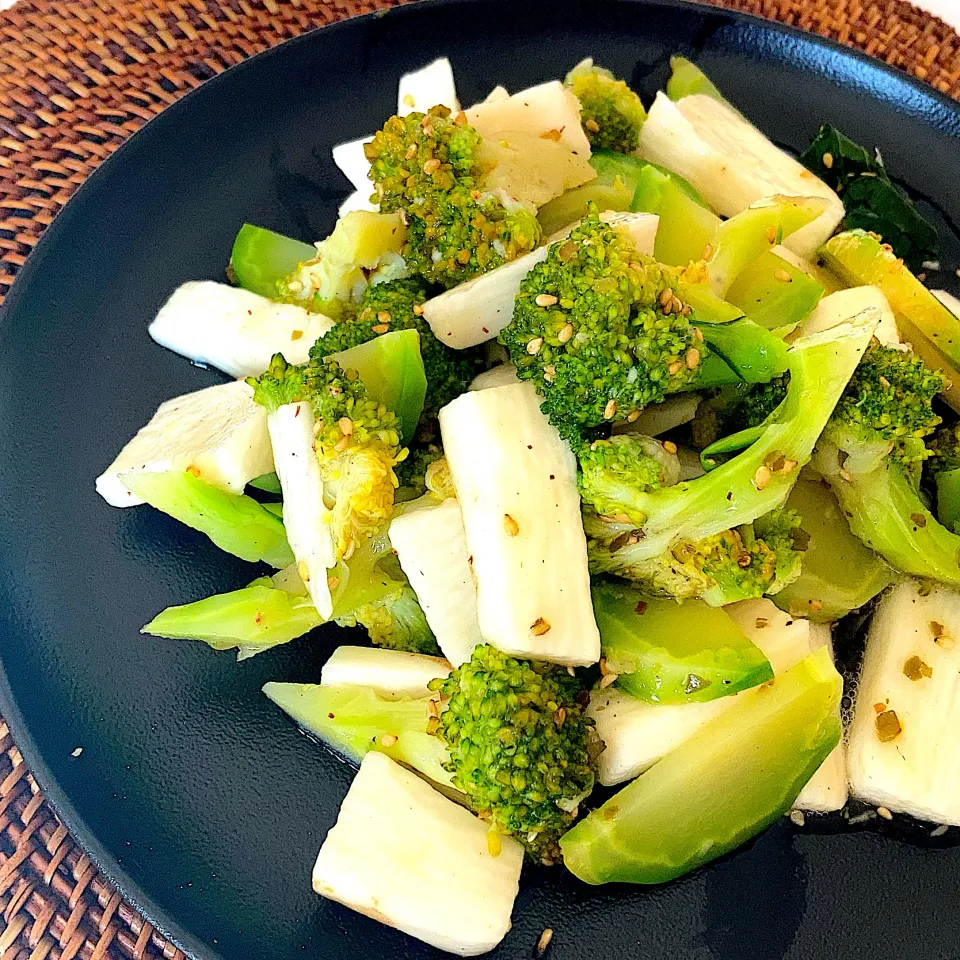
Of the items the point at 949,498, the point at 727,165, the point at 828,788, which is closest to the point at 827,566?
the point at 949,498

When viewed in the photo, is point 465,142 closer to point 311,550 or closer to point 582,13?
point 311,550

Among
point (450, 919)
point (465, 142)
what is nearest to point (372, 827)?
point (450, 919)

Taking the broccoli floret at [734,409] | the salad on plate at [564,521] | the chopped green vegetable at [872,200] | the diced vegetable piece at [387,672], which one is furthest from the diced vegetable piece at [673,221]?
the diced vegetable piece at [387,672]

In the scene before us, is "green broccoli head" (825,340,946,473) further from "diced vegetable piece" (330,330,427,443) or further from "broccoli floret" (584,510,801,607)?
"diced vegetable piece" (330,330,427,443)

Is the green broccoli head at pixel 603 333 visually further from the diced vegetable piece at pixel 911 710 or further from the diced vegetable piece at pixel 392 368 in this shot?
the diced vegetable piece at pixel 911 710

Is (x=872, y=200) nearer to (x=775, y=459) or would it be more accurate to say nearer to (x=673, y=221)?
(x=673, y=221)
